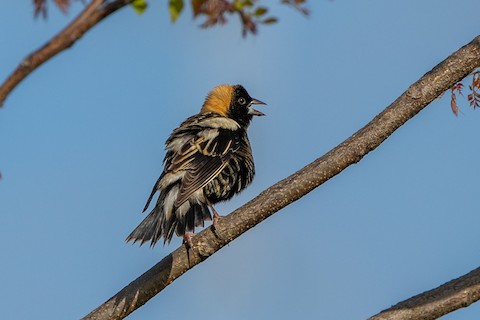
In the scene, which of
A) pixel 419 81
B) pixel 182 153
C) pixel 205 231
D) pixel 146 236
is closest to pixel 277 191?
pixel 205 231

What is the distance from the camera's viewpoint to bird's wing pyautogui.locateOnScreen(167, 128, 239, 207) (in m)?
6.61

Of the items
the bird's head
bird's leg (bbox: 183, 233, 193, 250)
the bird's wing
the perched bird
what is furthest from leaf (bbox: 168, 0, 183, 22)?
the bird's head

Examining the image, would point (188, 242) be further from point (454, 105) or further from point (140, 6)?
point (140, 6)

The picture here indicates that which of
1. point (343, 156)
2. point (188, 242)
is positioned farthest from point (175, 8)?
point (188, 242)

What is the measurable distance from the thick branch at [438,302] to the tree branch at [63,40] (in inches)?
102

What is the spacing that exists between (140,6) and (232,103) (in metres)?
6.17

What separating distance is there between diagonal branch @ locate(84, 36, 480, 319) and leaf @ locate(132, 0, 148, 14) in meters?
2.34

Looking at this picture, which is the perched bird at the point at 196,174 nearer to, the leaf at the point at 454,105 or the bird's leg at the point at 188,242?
the bird's leg at the point at 188,242

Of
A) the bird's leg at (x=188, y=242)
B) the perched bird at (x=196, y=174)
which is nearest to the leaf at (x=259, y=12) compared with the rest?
the bird's leg at (x=188, y=242)

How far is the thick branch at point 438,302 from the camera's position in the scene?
14.4 ft

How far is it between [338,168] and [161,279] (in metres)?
1.19

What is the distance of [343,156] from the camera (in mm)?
4809

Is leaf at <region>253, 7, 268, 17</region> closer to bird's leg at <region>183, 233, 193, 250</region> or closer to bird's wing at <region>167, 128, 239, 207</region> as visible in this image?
bird's leg at <region>183, 233, 193, 250</region>

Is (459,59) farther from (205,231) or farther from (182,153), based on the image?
(182,153)
